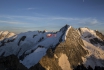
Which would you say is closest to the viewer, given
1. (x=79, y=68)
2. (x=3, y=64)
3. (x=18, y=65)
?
(x=3, y=64)

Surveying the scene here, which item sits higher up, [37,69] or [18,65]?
[18,65]

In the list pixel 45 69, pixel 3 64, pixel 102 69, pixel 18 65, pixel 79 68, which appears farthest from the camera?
pixel 45 69

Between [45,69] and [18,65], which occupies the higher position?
[18,65]

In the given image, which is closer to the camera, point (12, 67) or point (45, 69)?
point (12, 67)

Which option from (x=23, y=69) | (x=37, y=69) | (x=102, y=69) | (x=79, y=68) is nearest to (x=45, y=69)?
(x=37, y=69)

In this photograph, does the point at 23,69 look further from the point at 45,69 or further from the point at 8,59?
the point at 45,69

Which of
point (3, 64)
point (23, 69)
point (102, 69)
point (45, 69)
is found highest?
point (3, 64)

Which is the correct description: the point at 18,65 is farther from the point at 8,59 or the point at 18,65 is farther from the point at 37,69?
the point at 37,69

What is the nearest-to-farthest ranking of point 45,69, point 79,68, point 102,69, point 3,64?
point 3,64 < point 102,69 < point 79,68 < point 45,69

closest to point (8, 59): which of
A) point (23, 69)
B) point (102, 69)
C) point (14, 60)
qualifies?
point (14, 60)
